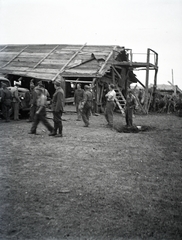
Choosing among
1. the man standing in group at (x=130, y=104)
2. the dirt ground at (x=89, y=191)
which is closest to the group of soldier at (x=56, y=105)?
the man standing in group at (x=130, y=104)

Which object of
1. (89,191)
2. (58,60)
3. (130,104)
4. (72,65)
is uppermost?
(58,60)

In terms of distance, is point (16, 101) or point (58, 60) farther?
point (58, 60)

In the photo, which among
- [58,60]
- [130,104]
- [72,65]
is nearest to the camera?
[130,104]

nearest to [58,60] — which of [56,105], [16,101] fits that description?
[16,101]

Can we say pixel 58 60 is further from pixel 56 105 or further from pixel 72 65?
pixel 56 105

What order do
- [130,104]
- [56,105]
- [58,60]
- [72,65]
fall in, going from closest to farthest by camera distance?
[56,105] < [130,104] < [72,65] < [58,60]

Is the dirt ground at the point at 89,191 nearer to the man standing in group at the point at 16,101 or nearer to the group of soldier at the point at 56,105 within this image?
the group of soldier at the point at 56,105

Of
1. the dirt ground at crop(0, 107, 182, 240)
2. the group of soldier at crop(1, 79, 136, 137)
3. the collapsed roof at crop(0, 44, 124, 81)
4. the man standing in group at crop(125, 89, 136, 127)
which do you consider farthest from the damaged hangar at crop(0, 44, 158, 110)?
the dirt ground at crop(0, 107, 182, 240)

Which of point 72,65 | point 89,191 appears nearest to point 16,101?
point 72,65

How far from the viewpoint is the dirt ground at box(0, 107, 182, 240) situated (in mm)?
3270

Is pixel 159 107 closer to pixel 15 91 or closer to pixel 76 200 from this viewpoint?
pixel 15 91

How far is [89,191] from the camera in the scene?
14.2 ft

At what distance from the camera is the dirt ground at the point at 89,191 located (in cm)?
327

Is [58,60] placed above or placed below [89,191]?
above
